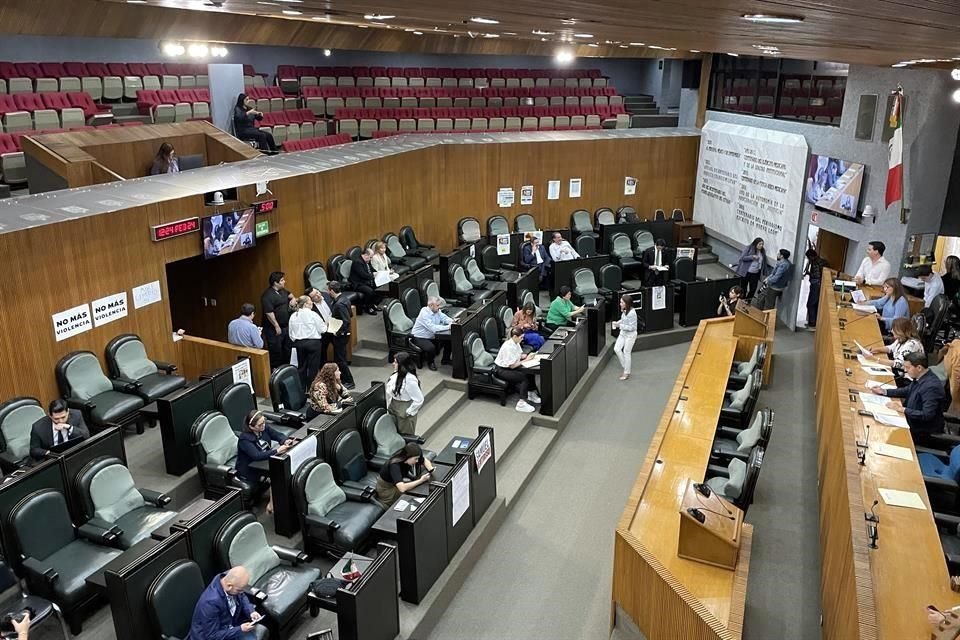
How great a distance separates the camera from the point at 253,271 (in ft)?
31.7

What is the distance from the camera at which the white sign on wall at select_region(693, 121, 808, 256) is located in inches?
479

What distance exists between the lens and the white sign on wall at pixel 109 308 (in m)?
7.19

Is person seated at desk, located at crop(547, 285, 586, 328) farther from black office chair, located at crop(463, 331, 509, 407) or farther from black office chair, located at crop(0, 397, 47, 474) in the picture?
black office chair, located at crop(0, 397, 47, 474)

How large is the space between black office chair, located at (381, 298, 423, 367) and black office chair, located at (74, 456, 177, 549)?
4.04 m

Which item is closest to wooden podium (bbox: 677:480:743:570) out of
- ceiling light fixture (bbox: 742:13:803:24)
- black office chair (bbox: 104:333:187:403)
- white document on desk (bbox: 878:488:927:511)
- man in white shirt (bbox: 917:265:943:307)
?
white document on desk (bbox: 878:488:927:511)

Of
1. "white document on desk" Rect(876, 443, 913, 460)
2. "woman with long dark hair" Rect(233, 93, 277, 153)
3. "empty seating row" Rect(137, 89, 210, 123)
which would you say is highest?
"empty seating row" Rect(137, 89, 210, 123)

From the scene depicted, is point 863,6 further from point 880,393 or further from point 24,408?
point 24,408

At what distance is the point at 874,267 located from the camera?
956 centimetres

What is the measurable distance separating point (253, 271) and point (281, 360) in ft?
4.83

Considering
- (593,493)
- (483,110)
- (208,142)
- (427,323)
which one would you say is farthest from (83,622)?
(483,110)

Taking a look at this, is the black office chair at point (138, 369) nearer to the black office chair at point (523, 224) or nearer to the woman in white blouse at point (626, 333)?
the woman in white blouse at point (626, 333)

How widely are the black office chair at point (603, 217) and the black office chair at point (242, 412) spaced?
892 cm

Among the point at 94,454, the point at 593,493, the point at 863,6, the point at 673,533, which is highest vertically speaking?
Answer: the point at 863,6

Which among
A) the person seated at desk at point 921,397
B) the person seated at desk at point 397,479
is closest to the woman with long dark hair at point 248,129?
the person seated at desk at point 397,479
